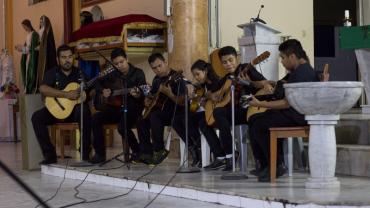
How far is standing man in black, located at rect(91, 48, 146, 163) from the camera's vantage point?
7.07 meters

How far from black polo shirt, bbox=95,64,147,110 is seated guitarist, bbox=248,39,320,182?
1.72m

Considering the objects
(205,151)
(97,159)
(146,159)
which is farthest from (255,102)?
(97,159)

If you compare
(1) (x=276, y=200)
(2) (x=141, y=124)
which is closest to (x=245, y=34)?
(2) (x=141, y=124)

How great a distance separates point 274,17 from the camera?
9.23 metres

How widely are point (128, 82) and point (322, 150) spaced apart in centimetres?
251

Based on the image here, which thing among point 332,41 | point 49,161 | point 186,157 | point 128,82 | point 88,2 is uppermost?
point 88,2

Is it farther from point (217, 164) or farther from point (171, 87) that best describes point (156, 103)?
point (217, 164)

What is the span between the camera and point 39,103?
26.2 ft

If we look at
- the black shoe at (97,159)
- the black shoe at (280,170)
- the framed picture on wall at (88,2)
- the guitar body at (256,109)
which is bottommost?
the black shoe at (97,159)

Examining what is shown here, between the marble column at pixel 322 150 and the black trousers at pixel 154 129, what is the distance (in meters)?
2.11

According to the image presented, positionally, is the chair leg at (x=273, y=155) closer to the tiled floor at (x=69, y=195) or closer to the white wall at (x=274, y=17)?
the tiled floor at (x=69, y=195)

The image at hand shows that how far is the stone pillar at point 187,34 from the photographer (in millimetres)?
8172

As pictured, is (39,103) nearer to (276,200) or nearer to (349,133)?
(349,133)

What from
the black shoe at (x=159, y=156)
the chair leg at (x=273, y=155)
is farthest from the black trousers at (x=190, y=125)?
the chair leg at (x=273, y=155)
